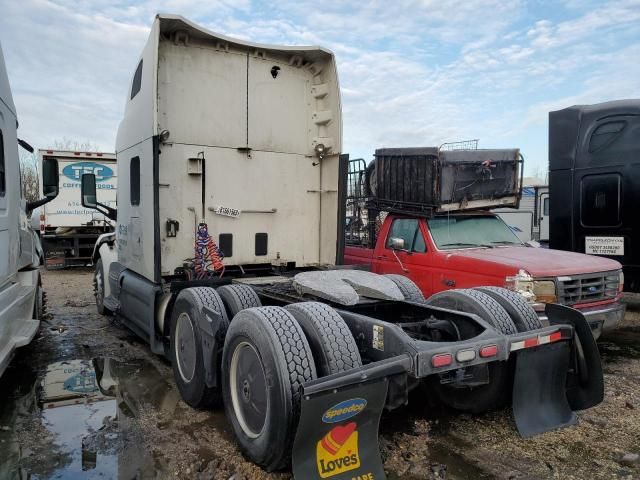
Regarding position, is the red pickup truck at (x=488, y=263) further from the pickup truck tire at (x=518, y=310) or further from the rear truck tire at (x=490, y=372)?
the rear truck tire at (x=490, y=372)

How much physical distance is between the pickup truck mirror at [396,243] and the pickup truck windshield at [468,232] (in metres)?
0.44

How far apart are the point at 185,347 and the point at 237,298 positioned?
762mm

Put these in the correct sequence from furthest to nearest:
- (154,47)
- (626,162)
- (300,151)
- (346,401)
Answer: (626,162), (300,151), (154,47), (346,401)

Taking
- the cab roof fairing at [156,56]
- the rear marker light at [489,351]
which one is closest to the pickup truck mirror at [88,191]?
the cab roof fairing at [156,56]

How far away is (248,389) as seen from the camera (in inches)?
141

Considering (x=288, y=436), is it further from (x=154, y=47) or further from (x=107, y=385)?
(x=154, y=47)

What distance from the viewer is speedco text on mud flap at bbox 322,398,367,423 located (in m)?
2.94

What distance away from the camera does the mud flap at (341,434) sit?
289 centimetres

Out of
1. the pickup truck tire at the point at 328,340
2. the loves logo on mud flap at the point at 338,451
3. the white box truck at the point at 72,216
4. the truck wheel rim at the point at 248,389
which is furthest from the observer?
the white box truck at the point at 72,216

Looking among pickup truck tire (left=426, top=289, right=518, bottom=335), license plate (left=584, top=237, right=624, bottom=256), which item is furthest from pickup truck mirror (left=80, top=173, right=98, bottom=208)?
license plate (left=584, top=237, right=624, bottom=256)

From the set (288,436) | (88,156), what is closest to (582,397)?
(288,436)

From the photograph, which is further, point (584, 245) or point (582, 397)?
point (584, 245)

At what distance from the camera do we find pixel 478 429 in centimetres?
427

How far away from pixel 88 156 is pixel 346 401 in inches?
575
